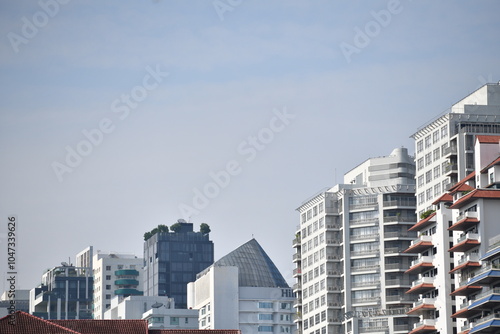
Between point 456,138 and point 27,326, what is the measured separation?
88782 millimetres

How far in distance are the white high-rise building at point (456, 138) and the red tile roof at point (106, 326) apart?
242 feet

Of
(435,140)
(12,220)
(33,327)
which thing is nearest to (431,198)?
(435,140)

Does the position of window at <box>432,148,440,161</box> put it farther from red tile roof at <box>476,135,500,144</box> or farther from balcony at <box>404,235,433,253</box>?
red tile roof at <box>476,135,500,144</box>

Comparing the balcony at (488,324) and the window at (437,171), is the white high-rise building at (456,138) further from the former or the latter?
the balcony at (488,324)

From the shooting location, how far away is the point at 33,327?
118 m

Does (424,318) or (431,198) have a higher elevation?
(431,198)

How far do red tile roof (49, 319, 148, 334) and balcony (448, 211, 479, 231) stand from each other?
49313 mm

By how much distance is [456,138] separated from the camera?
621 feet

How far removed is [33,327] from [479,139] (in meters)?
74.2

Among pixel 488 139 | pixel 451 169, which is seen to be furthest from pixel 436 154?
pixel 488 139

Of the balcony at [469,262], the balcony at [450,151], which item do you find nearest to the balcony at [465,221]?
the balcony at [469,262]

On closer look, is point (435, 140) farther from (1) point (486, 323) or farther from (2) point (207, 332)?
(2) point (207, 332)

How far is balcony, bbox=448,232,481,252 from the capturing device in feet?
520

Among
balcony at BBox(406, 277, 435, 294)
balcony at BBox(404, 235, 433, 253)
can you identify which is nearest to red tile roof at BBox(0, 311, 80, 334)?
balcony at BBox(406, 277, 435, 294)
